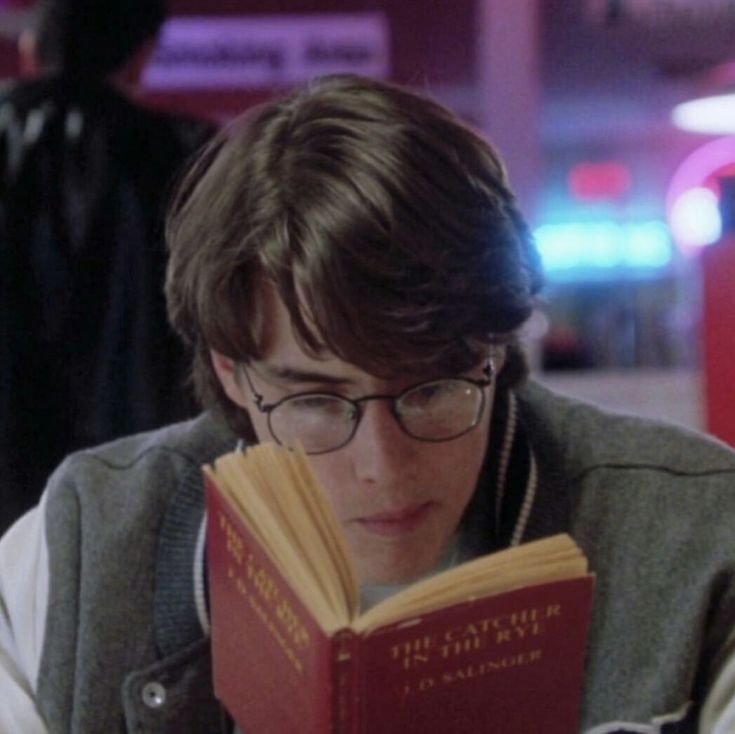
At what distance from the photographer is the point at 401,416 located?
108 cm

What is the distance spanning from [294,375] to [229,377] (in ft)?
0.43

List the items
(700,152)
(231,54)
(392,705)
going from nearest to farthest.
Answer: (392,705) → (231,54) → (700,152)

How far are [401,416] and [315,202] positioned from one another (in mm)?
179

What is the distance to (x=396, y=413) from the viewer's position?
3.55 feet

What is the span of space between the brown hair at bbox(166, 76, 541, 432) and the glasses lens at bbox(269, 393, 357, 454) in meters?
0.05

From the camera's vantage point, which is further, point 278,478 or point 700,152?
point 700,152

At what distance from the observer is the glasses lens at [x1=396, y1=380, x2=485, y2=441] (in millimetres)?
1086

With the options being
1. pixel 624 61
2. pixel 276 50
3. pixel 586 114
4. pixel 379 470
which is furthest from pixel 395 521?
pixel 586 114

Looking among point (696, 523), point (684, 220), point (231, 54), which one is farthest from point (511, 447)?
point (684, 220)

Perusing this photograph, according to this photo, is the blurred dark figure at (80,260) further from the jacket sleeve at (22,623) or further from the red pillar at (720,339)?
the red pillar at (720,339)

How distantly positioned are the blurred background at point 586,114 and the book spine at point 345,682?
18.0 inches

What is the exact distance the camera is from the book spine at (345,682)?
2.68 feet

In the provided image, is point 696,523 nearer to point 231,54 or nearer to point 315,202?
point 315,202

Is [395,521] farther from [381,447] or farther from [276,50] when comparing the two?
[276,50]
